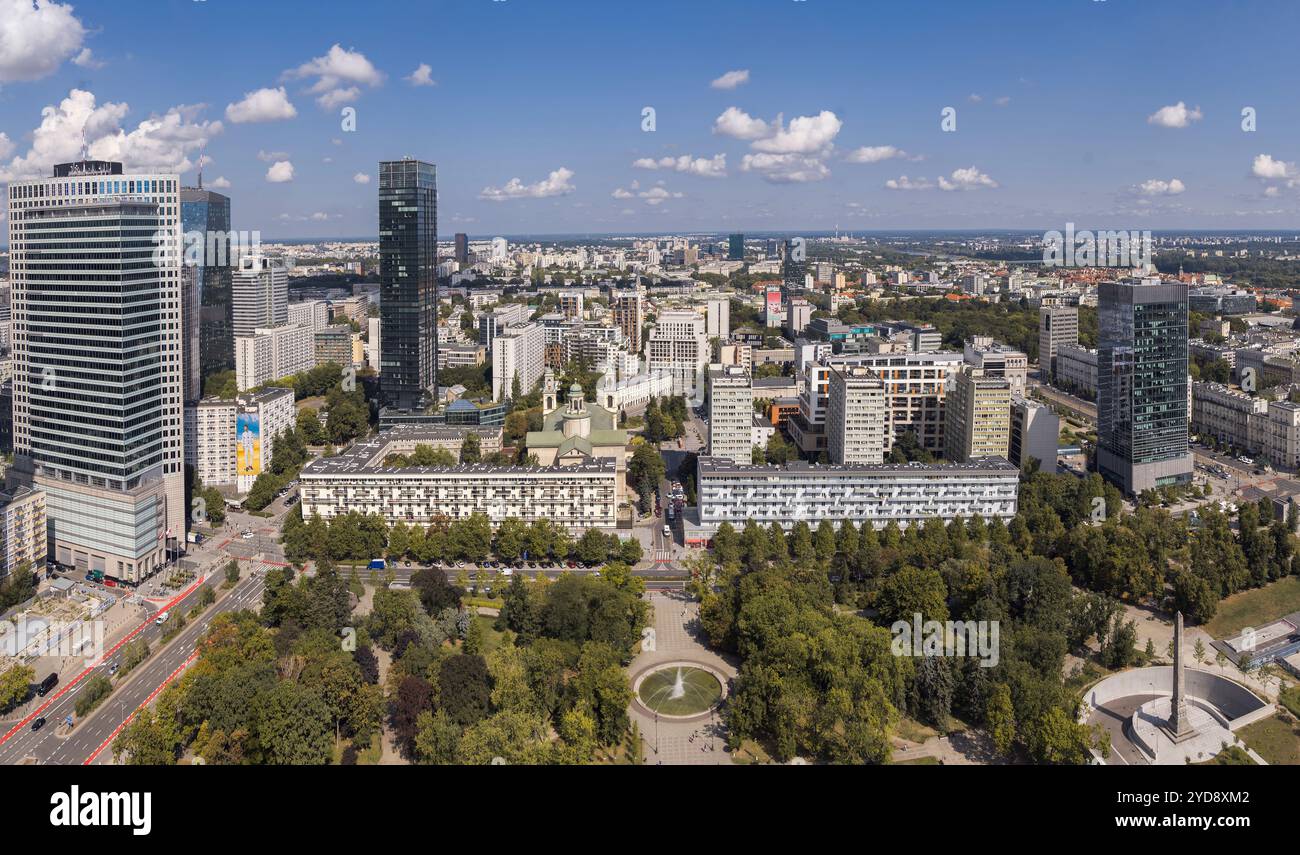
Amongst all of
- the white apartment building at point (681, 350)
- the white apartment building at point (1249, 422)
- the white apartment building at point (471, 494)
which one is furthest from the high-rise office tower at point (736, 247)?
the white apartment building at point (471, 494)

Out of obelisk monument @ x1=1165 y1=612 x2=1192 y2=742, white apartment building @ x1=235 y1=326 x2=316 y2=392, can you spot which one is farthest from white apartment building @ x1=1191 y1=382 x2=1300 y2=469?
white apartment building @ x1=235 y1=326 x2=316 y2=392

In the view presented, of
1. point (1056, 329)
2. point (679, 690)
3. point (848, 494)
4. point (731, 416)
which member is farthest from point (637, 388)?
point (679, 690)

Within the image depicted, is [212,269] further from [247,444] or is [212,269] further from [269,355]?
[247,444]

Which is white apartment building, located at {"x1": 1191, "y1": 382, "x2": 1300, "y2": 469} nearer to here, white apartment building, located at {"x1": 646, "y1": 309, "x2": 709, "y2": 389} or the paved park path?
white apartment building, located at {"x1": 646, "y1": 309, "x2": 709, "y2": 389}

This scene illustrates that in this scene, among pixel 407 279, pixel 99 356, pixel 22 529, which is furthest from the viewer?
pixel 407 279

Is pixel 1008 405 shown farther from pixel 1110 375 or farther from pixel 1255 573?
pixel 1255 573

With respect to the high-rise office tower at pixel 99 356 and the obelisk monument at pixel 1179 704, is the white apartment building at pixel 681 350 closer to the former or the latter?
the high-rise office tower at pixel 99 356
